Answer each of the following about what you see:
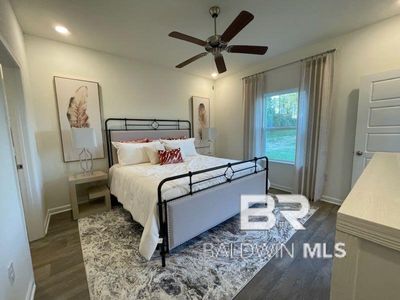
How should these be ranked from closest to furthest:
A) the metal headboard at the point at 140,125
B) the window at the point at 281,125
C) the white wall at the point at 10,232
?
the white wall at the point at 10,232 → the metal headboard at the point at 140,125 → the window at the point at 281,125

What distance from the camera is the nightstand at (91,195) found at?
9.11ft

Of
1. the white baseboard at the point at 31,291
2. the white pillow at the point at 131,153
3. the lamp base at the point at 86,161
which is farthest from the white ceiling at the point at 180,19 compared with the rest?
the white baseboard at the point at 31,291

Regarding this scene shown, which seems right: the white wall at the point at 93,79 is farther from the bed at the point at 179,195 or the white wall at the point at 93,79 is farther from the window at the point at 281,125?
the window at the point at 281,125

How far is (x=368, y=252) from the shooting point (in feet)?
1.63

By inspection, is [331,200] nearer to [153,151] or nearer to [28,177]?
[153,151]

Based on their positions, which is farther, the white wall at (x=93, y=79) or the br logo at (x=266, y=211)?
the white wall at (x=93, y=79)

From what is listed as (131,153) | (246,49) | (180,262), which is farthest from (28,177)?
(246,49)

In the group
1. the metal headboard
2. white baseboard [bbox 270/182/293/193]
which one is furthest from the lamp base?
white baseboard [bbox 270/182/293/193]

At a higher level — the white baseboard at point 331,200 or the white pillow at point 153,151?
the white pillow at point 153,151

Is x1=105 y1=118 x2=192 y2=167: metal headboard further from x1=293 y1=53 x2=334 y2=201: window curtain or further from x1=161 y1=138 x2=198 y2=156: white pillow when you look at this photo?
x1=293 y1=53 x2=334 y2=201: window curtain

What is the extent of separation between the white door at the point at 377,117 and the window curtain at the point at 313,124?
0.45 metres

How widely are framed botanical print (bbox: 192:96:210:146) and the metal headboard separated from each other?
8.0 inches

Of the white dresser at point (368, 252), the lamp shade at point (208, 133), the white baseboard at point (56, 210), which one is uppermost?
the lamp shade at point (208, 133)

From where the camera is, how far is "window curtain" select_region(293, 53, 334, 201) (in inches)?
121
